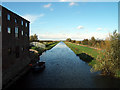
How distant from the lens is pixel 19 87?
13.6m

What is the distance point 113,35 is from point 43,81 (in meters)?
15.9

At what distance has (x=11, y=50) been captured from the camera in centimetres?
1834

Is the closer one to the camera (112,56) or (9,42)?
(112,56)

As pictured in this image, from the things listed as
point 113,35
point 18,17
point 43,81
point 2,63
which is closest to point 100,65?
point 113,35

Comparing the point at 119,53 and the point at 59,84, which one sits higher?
the point at 119,53

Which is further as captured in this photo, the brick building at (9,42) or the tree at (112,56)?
the tree at (112,56)

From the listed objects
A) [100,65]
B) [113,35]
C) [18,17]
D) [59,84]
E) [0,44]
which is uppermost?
[18,17]

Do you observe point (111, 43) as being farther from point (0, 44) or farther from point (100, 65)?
point (0, 44)

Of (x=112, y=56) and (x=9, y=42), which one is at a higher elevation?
(x=9, y=42)

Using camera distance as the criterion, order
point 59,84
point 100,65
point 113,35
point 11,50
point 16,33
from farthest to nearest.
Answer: point 16,33 < point 11,50 < point 100,65 < point 113,35 < point 59,84

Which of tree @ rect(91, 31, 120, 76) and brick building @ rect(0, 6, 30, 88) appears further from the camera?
tree @ rect(91, 31, 120, 76)

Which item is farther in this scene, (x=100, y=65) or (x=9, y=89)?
(x=100, y=65)

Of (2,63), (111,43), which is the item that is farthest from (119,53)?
(2,63)

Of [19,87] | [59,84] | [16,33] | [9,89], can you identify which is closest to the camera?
[9,89]
